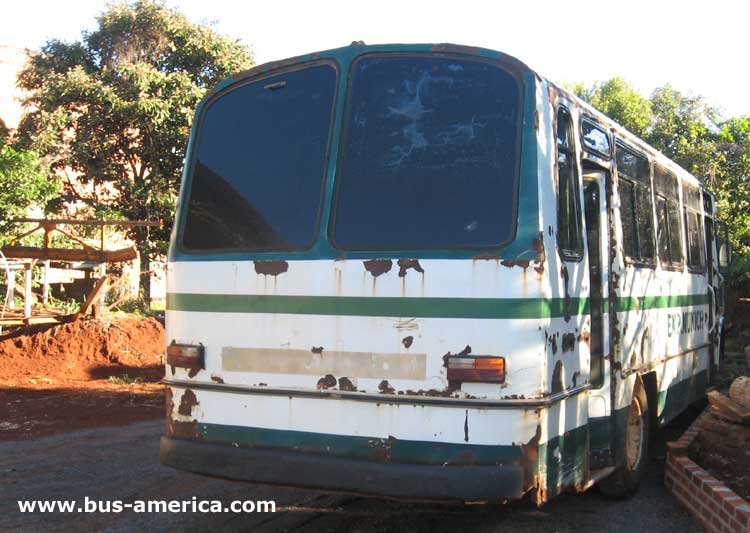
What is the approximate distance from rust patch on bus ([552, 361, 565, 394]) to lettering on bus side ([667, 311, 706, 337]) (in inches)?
130

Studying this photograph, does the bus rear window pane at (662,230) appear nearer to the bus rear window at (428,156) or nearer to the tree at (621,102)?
the bus rear window at (428,156)

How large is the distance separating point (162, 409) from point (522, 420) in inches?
278

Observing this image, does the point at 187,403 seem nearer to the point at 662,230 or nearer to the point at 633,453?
the point at 633,453

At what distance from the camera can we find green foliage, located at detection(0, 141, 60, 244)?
14.2m

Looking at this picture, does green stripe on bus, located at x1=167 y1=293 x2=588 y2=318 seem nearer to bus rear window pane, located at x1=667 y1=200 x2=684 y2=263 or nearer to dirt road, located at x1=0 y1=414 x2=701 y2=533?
dirt road, located at x1=0 y1=414 x2=701 y2=533

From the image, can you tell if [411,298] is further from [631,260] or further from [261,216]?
[631,260]

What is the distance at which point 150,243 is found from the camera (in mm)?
19266

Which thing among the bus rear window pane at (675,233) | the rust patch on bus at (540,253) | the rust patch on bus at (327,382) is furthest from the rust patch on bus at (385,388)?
the bus rear window pane at (675,233)

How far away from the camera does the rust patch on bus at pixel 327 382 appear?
4387mm

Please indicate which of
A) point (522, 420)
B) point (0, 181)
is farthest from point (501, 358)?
point (0, 181)

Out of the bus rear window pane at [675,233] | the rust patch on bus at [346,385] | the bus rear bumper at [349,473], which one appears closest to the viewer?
the bus rear bumper at [349,473]

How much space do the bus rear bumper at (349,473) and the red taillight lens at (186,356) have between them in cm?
47

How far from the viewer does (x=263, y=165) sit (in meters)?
4.91

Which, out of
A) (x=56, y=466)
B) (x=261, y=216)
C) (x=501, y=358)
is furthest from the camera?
(x=56, y=466)
